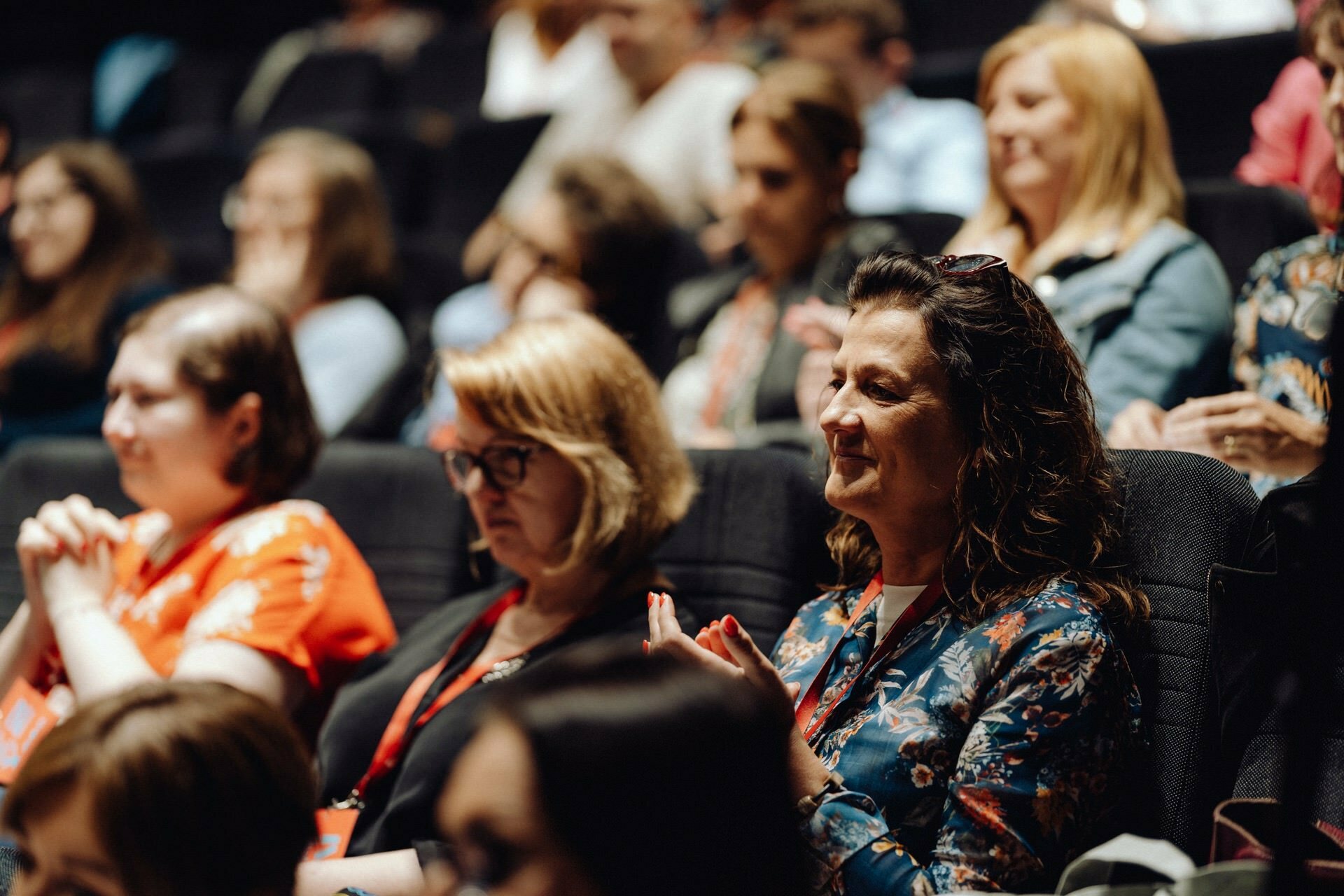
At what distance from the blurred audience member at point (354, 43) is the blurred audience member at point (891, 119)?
182 cm

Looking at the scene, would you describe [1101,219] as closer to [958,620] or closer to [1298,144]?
[1298,144]

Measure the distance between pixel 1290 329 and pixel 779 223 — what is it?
0.96 meters

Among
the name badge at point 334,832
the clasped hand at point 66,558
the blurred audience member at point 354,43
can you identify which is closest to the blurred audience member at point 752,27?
the blurred audience member at point 354,43

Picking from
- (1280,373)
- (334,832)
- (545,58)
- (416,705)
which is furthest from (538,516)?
(545,58)

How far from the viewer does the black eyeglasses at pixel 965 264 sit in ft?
4.29

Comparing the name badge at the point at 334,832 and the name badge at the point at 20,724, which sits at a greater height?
the name badge at the point at 20,724

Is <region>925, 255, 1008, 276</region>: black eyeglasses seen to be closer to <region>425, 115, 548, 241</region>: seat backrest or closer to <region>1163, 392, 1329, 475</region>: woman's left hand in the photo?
<region>1163, 392, 1329, 475</region>: woman's left hand

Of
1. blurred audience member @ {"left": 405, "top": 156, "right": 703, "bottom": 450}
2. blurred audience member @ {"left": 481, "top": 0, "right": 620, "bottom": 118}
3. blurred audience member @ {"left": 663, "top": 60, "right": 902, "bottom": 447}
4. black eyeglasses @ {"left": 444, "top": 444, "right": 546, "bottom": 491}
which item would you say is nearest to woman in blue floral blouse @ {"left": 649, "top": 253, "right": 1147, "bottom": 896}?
black eyeglasses @ {"left": 444, "top": 444, "right": 546, "bottom": 491}

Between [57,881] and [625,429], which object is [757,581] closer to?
[625,429]

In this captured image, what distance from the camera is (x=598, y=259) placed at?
8.47ft

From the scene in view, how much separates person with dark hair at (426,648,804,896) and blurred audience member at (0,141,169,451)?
245cm

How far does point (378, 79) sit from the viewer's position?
4.46 metres

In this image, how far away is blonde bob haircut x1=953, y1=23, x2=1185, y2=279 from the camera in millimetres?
1926

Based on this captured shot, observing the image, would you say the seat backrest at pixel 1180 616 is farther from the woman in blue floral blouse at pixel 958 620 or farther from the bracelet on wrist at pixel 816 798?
the bracelet on wrist at pixel 816 798
